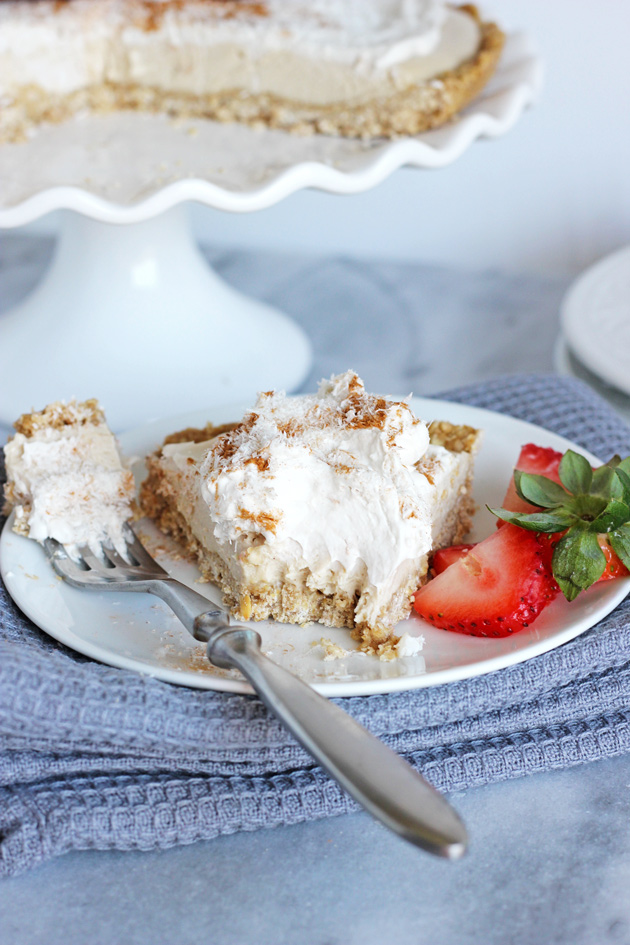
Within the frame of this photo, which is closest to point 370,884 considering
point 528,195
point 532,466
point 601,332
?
point 532,466

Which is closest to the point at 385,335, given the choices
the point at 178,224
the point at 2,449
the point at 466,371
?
the point at 466,371

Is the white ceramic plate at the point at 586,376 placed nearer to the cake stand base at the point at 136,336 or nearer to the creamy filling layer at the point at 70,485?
the cake stand base at the point at 136,336

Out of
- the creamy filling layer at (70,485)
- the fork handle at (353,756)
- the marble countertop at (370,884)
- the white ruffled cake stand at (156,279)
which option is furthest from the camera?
the white ruffled cake stand at (156,279)

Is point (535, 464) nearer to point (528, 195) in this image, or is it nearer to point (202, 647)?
point (202, 647)

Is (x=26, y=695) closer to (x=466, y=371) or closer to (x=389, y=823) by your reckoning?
(x=389, y=823)

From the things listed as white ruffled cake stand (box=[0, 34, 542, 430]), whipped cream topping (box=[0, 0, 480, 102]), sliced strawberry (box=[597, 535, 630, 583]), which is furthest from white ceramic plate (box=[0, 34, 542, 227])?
sliced strawberry (box=[597, 535, 630, 583])

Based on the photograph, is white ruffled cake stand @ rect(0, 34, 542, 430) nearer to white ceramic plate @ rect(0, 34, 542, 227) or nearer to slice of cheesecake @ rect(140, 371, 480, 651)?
white ceramic plate @ rect(0, 34, 542, 227)

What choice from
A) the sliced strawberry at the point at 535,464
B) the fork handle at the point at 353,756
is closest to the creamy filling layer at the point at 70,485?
the fork handle at the point at 353,756
